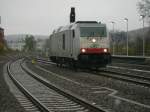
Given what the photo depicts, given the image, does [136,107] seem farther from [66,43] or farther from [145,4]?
[145,4]

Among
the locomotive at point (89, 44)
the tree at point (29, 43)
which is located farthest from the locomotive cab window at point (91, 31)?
the tree at point (29, 43)

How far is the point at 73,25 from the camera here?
28.4m

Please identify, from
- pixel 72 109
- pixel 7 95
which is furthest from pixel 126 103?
pixel 7 95

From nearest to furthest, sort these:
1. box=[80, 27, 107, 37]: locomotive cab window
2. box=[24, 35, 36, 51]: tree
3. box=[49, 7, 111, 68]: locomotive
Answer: box=[49, 7, 111, 68]: locomotive < box=[80, 27, 107, 37]: locomotive cab window < box=[24, 35, 36, 51]: tree

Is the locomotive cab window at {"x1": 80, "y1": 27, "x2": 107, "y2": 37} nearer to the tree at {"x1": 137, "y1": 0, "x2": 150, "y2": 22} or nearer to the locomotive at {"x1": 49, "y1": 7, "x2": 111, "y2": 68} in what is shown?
the locomotive at {"x1": 49, "y1": 7, "x2": 111, "y2": 68}

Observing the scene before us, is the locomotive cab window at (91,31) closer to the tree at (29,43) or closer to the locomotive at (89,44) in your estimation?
the locomotive at (89,44)

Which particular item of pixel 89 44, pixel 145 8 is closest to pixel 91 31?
pixel 89 44

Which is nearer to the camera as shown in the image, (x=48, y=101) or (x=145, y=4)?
(x=48, y=101)

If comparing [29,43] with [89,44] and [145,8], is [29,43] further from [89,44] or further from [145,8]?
[89,44]

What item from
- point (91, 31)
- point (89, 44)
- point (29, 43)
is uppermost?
point (29, 43)

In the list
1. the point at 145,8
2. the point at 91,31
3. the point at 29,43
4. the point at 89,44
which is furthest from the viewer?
the point at 29,43

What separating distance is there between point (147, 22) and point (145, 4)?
478 centimetres

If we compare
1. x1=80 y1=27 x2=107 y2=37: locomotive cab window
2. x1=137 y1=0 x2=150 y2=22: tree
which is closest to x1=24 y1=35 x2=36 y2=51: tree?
x1=137 y1=0 x2=150 y2=22: tree

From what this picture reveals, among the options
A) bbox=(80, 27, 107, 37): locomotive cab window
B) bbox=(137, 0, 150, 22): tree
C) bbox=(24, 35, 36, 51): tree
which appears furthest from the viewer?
bbox=(24, 35, 36, 51): tree
